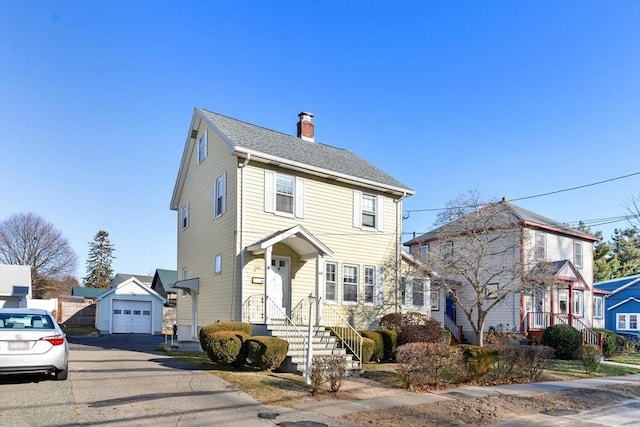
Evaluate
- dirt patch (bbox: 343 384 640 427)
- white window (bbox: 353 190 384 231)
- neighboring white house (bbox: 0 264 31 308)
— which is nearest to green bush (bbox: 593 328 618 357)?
dirt patch (bbox: 343 384 640 427)

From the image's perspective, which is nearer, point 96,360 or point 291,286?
point 96,360

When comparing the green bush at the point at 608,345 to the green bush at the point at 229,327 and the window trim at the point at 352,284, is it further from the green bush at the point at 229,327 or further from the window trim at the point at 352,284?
the green bush at the point at 229,327

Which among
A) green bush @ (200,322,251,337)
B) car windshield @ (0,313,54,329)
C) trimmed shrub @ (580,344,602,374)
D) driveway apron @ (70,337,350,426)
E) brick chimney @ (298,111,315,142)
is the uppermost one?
brick chimney @ (298,111,315,142)

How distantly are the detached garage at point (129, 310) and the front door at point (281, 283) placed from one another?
20601 millimetres

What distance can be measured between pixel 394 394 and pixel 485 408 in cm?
196

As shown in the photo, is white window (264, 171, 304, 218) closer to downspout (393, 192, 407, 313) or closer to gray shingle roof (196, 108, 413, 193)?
gray shingle roof (196, 108, 413, 193)

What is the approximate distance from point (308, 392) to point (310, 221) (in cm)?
866

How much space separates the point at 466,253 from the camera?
68.0ft

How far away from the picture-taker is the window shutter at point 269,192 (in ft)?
58.1

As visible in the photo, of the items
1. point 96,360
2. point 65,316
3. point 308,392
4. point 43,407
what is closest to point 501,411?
point 308,392

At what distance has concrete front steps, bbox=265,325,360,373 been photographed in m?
13.5

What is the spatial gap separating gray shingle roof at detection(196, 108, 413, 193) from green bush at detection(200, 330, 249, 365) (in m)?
6.54

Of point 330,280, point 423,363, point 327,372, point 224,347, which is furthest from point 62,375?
point 330,280

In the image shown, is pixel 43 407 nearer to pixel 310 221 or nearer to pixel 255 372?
pixel 255 372
